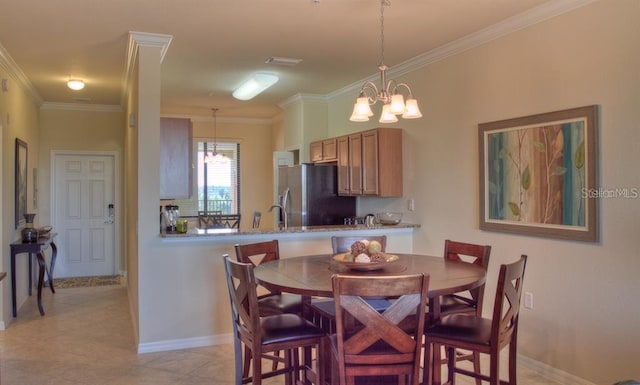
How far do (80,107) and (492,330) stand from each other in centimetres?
682

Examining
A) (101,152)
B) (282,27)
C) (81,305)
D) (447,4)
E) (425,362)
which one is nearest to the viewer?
(425,362)

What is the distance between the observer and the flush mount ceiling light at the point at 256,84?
5201 millimetres

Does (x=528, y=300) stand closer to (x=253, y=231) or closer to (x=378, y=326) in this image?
(x=378, y=326)

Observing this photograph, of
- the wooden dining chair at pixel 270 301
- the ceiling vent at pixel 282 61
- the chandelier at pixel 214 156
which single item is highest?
the ceiling vent at pixel 282 61

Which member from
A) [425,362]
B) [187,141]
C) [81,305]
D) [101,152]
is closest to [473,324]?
[425,362]

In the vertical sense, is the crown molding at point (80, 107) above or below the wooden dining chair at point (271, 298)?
above

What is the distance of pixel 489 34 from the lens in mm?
3748

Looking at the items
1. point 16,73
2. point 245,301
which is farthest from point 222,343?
point 16,73

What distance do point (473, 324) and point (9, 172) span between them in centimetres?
464

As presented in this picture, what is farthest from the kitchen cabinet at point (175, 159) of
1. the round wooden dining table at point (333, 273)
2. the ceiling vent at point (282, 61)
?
the round wooden dining table at point (333, 273)

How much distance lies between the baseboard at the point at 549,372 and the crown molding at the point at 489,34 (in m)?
2.41

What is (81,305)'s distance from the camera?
546cm

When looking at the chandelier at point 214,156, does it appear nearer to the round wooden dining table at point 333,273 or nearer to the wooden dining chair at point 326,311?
the wooden dining chair at point 326,311

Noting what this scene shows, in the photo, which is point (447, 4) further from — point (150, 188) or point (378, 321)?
point (150, 188)
